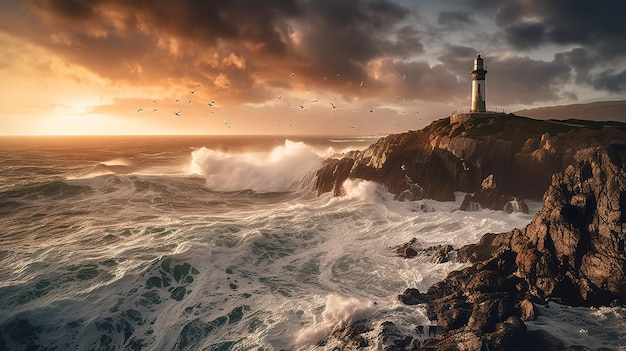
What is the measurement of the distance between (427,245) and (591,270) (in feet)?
33.2

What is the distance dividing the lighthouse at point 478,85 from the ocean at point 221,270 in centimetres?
2324

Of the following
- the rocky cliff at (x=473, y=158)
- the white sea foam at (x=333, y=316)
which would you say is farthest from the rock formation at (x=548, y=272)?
the rocky cliff at (x=473, y=158)

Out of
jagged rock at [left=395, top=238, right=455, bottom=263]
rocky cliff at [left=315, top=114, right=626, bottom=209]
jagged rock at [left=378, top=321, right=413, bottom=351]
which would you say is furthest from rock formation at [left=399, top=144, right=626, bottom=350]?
rocky cliff at [left=315, top=114, right=626, bottom=209]

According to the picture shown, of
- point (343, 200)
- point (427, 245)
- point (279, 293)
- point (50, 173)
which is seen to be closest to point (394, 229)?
point (427, 245)

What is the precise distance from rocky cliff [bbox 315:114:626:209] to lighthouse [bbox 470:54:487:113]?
14.1 feet

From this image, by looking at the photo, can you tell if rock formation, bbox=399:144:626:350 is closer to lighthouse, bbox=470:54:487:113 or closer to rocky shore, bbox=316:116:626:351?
rocky shore, bbox=316:116:626:351

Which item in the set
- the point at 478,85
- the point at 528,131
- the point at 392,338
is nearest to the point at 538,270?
the point at 392,338

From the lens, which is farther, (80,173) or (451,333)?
(80,173)

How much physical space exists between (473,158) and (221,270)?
31.2 meters

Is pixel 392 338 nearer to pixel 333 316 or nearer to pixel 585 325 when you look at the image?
pixel 333 316

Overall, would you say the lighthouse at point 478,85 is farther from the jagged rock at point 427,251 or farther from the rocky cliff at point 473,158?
the jagged rock at point 427,251

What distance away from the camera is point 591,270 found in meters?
16.4

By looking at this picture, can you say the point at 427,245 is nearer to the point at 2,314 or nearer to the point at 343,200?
the point at 343,200

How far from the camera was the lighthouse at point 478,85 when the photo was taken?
51.4m
